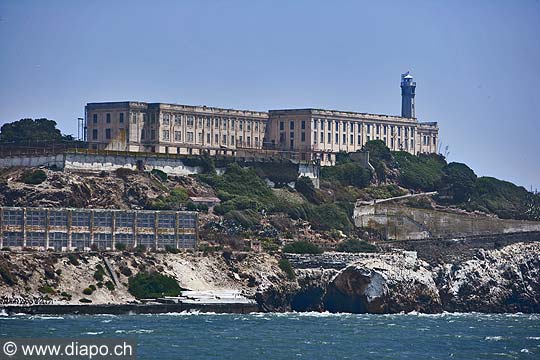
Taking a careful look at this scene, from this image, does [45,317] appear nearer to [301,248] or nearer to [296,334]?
[296,334]

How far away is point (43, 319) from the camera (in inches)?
4761

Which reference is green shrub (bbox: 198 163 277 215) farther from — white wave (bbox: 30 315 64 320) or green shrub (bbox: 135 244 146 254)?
white wave (bbox: 30 315 64 320)

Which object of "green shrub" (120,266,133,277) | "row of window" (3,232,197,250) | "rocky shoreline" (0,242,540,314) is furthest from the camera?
"row of window" (3,232,197,250)

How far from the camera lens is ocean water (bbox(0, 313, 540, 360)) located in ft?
345

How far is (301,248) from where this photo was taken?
504 feet

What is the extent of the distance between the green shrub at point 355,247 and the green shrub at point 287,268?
10.7 metres

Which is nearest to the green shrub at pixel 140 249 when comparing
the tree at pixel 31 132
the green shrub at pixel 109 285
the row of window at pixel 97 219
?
the row of window at pixel 97 219

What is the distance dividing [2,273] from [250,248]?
1199 inches

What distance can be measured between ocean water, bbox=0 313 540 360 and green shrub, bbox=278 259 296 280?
21.3 ft

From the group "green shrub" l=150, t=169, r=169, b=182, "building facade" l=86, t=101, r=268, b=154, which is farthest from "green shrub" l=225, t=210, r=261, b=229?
"building facade" l=86, t=101, r=268, b=154

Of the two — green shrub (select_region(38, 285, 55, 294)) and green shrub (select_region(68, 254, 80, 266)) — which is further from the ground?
green shrub (select_region(68, 254, 80, 266))

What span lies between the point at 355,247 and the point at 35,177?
32.2 metres

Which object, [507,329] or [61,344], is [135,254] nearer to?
[507,329]

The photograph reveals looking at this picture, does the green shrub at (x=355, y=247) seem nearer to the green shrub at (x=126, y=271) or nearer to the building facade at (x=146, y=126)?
the green shrub at (x=126, y=271)
